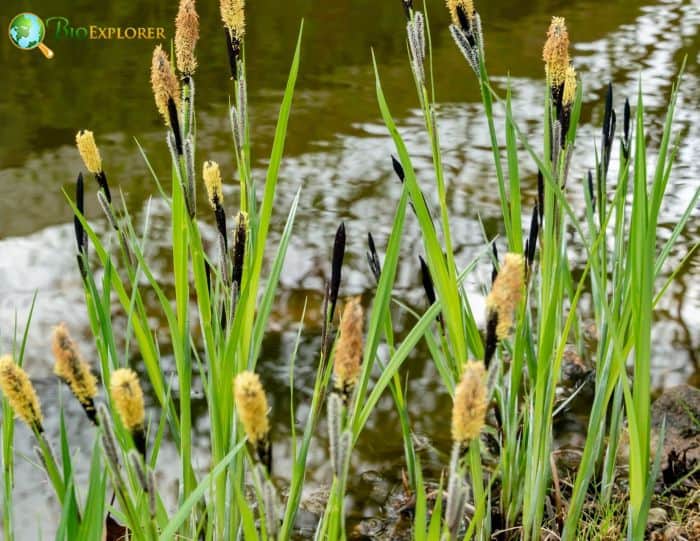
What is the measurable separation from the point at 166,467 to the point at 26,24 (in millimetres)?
2898

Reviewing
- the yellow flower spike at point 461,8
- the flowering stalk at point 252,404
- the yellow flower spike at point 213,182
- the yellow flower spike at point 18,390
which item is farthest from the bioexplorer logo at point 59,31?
the flowering stalk at point 252,404

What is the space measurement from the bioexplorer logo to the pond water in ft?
0.15

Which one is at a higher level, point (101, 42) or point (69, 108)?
point (101, 42)

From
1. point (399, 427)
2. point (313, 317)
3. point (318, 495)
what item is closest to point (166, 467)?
point (318, 495)

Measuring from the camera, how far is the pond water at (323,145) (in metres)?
1.95

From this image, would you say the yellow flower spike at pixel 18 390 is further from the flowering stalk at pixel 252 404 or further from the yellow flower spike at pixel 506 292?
the yellow flower spike at pixel 506 292

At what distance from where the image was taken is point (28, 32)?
382 centimetres

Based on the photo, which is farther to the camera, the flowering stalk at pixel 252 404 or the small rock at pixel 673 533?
the small rock at pixel 673 533

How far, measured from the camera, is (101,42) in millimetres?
3812

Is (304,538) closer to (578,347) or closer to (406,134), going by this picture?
(578,347)

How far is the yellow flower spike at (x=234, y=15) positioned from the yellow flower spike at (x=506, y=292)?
44cm

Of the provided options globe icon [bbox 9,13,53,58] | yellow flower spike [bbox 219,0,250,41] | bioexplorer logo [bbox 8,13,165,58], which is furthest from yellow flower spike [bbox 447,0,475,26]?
globe icon [bbox 9,13,53,58]

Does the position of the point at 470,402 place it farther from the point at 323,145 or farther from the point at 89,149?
the point at 323,145

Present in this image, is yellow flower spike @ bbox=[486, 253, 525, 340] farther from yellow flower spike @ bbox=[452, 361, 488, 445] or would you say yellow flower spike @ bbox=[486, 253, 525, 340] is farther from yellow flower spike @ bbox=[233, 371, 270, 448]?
yellow flower spike @ bbox=[233, 371, 270, 448]
